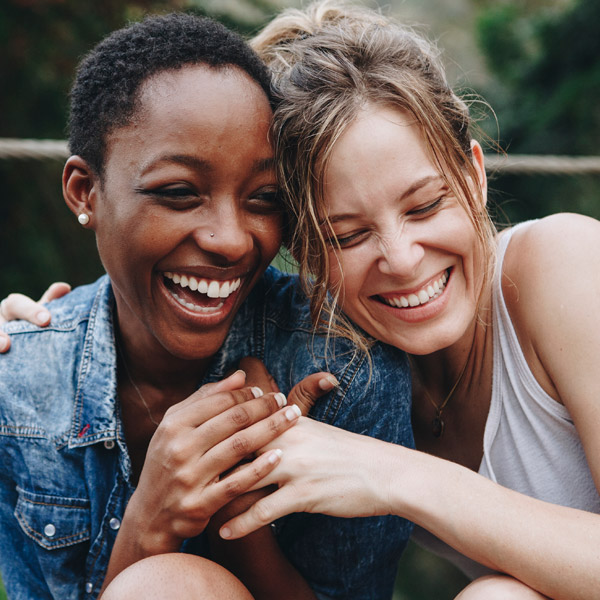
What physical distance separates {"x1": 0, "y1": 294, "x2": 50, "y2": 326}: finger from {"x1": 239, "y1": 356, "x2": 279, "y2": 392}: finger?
633 mm

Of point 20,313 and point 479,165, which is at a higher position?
point 479,165

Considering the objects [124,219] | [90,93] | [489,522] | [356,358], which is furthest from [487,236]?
[90,93]

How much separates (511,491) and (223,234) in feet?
2.94

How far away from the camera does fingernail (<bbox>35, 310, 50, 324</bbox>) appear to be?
2152mm

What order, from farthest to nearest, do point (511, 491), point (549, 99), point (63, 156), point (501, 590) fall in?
point (549, 99) < point (63, 156) < point (511, 491) < point (501, 590)

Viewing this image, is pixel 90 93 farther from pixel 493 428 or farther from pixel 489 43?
pixel 489 43

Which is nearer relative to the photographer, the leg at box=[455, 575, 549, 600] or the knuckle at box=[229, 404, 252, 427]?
the leg at box=[455, 575, 549, 600]

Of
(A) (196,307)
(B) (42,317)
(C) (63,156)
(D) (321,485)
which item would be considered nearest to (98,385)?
(B) (42,317)

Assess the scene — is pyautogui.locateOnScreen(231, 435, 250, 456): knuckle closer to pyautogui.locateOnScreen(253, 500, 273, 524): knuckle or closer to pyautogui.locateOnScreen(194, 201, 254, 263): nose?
pyautogui.locateOnScreen(253, 500, 273, 524): knuckle

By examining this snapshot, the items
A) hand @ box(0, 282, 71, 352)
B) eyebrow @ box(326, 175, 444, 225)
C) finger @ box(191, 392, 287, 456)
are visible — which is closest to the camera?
finger @ box(191, 392, 287, 456)

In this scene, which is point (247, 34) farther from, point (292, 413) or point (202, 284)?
point (292, 413)

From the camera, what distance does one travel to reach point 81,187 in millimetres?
1930

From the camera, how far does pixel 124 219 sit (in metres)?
1.77

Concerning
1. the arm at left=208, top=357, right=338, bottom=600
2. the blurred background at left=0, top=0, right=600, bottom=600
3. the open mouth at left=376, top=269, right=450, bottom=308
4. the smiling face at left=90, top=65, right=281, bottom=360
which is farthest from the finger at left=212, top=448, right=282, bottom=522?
the blurred background at left=0, top=0, right=600, bottom=600
